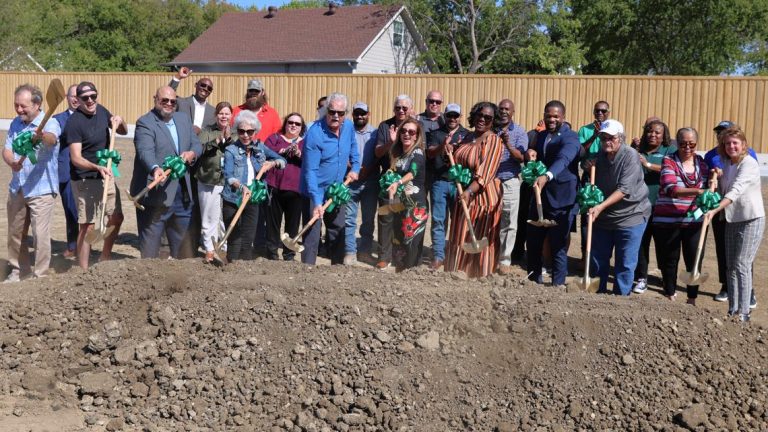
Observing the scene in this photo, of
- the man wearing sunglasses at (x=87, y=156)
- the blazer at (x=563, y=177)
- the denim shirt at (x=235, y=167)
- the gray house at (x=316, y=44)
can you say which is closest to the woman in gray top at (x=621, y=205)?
the blazer at (x=563, y=177)

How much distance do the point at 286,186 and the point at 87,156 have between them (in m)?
1.84

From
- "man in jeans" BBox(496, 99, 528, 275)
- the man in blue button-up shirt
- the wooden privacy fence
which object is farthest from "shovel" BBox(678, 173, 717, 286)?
the wooden privacy fence

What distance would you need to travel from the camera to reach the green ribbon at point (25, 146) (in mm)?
7145

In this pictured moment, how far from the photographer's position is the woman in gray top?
23.2ft

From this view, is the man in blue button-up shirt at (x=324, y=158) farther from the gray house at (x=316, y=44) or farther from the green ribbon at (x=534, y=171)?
the gray house at (x=316, y=44)

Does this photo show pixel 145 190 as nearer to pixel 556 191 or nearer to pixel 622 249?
pixel 556 191

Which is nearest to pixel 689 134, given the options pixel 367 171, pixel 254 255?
pixel 367 171

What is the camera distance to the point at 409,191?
845 cm

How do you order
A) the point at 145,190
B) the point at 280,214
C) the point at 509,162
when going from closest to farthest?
the point at 145,190
the point at 509,162
the point at 280,214

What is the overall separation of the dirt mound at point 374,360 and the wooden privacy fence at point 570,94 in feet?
46.4

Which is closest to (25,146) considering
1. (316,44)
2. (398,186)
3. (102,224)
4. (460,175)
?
(102,224)

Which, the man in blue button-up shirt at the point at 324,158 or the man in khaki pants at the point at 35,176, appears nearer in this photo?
the man in khaki pants at the point at 35,176

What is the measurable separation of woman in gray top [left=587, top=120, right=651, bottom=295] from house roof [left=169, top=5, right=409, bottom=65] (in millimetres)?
31516

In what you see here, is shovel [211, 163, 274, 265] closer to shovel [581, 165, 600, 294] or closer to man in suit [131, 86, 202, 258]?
man in suit [131, 86, 202, 258]
